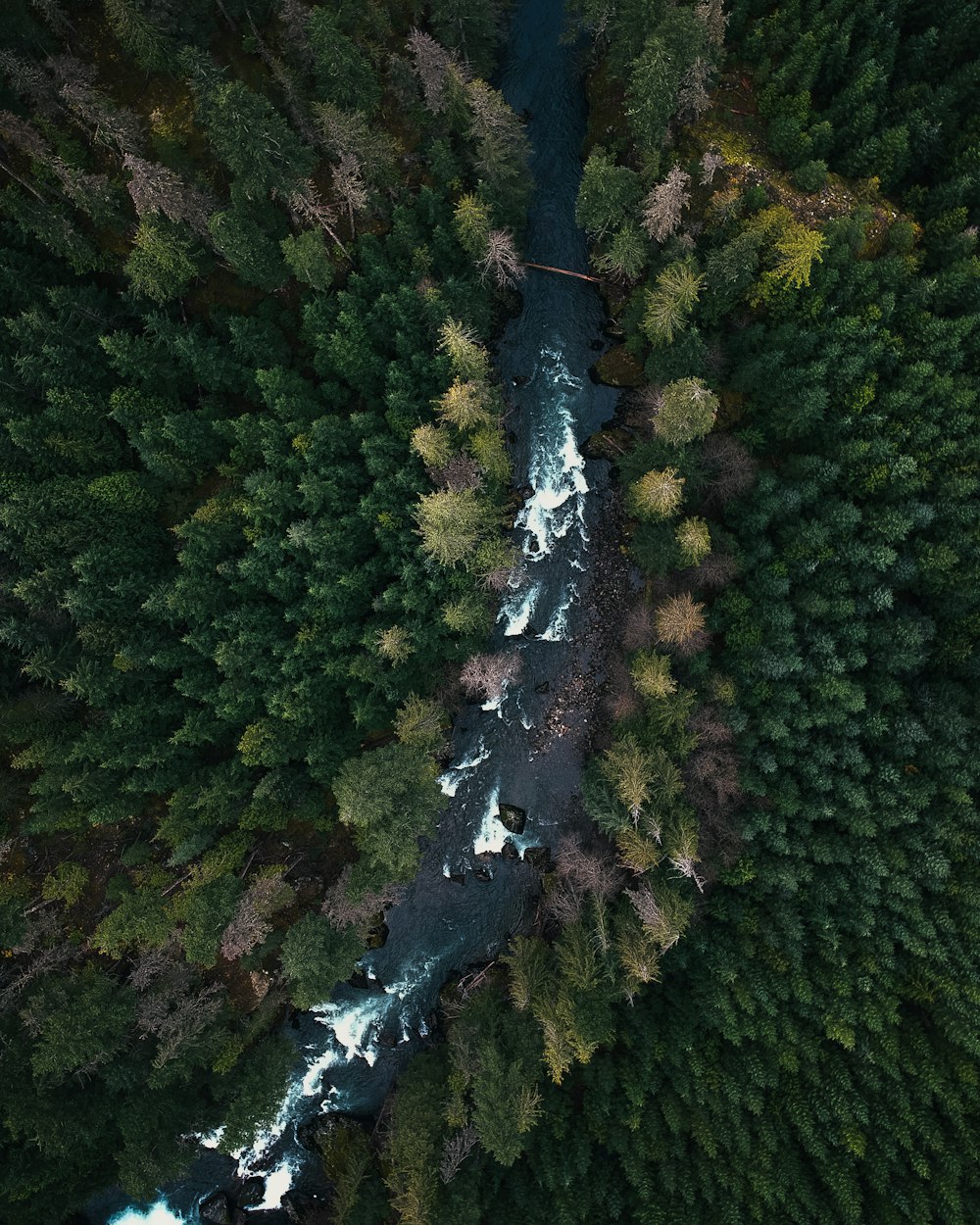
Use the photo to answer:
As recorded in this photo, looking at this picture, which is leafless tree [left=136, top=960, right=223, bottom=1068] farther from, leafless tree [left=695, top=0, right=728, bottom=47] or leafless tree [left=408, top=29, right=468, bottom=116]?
leafless tree [left=695, top=0, right=728, bottom=47]

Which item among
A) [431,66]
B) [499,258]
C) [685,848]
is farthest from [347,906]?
[431,66]

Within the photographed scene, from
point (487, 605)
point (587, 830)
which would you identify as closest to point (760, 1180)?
point (587, 830)

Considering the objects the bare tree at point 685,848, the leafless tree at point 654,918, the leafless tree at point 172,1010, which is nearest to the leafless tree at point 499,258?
the bare tree at point 685,848

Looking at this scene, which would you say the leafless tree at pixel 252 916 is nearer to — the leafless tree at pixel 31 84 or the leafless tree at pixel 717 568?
the leafless tree at pixel 717 568

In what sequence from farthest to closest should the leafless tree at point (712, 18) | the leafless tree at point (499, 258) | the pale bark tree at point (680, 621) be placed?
the leafless tree at point (499, 258)
the pale bark tree at point (680, 621)
the leafless tree at point (712, 18)

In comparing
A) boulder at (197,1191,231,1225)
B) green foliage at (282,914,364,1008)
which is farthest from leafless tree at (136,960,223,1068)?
boulder at (197,1191,231,1225)

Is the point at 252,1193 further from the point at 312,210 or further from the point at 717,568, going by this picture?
the point at 312,210
